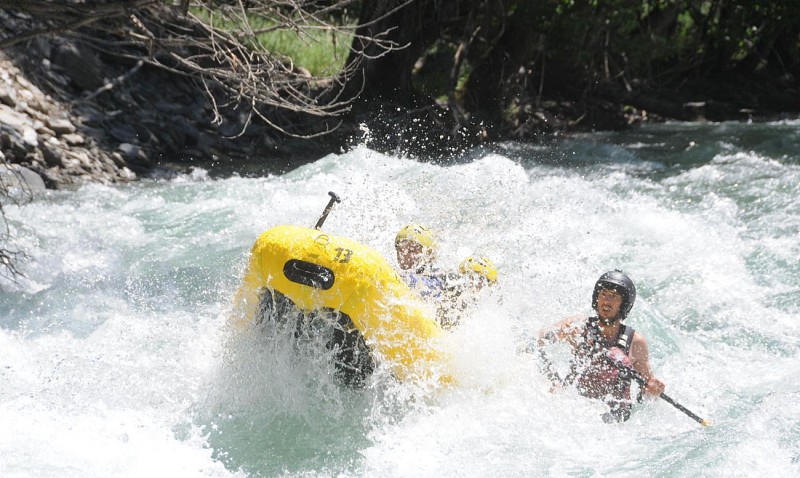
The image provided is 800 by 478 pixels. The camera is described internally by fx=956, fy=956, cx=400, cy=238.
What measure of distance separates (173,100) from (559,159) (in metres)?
4.53

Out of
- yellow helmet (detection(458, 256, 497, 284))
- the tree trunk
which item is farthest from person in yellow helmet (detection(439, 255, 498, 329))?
the tree trunk

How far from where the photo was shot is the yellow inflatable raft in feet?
15.0

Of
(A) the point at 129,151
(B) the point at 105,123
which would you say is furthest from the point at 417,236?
(B) the point at 105,123

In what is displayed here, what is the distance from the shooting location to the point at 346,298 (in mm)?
4574

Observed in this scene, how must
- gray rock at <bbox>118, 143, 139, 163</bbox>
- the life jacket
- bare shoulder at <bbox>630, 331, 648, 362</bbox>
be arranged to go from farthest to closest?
gray rock at <bbox>118, 143, 139, 163</bbox>
bare shoulder at <bbox>630, 331, 648, 362</bbox>
the life jacket

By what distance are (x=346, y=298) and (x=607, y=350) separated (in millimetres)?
1620

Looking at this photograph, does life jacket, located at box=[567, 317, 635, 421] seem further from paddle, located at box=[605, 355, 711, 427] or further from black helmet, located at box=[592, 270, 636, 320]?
black helmet, located at box=[592, 270, 636, 320]

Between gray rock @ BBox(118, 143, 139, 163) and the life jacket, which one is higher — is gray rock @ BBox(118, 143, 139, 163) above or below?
below

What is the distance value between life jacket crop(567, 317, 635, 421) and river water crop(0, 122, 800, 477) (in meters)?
0.10

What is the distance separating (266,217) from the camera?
324 inches

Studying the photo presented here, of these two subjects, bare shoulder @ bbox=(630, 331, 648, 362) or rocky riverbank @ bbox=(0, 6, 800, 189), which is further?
rocky riverbank @ bbox=(0, 6, 800, 189)

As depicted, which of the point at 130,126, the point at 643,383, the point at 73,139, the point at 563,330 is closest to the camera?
the point at 643,383

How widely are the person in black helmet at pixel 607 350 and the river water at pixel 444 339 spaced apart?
107 mm

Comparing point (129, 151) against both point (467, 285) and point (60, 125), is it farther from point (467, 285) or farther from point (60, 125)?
point (467, 285)
